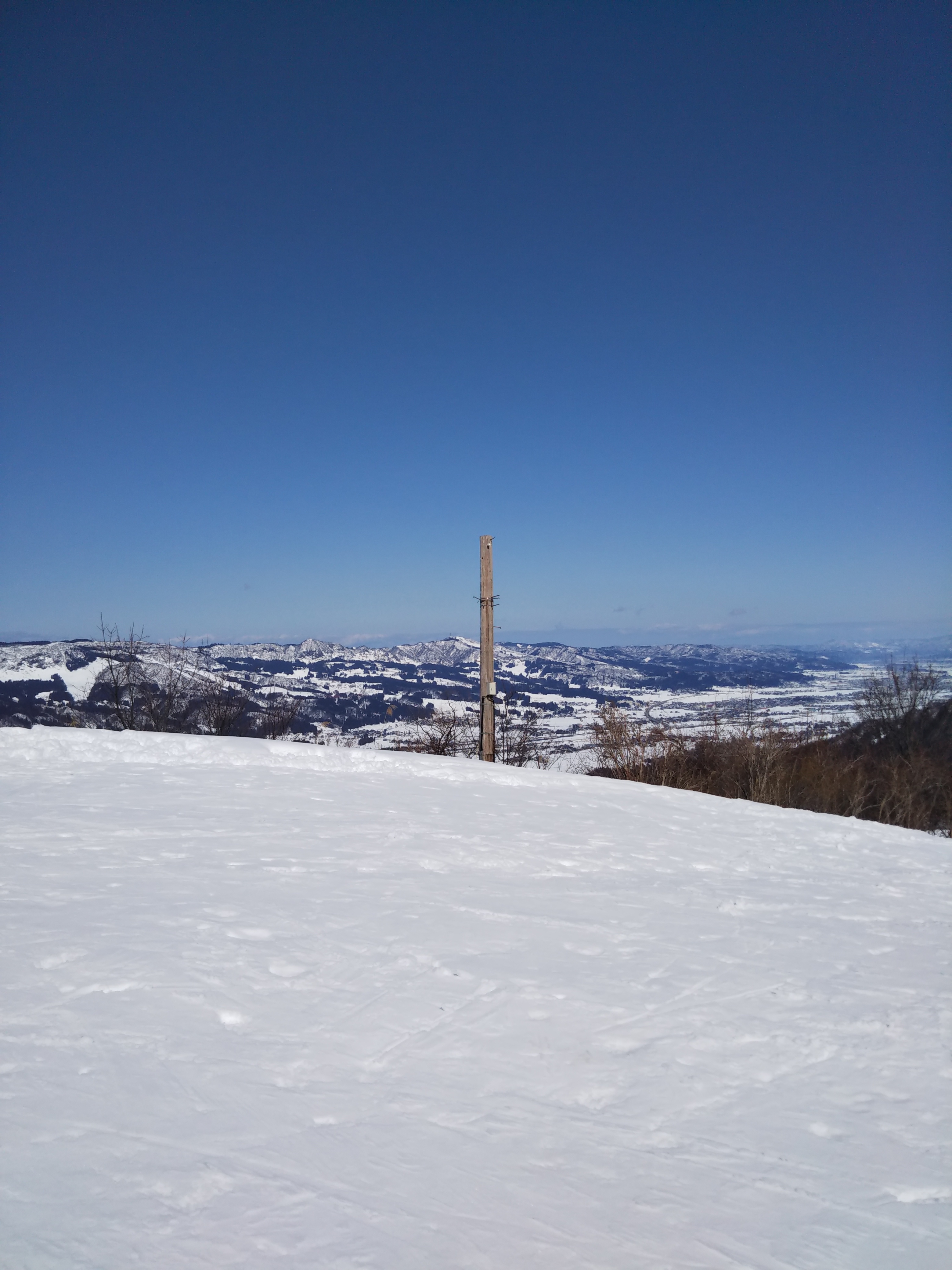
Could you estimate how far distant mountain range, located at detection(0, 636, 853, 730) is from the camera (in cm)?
1789

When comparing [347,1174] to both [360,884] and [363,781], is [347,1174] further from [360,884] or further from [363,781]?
[363,781]

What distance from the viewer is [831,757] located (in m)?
23.1

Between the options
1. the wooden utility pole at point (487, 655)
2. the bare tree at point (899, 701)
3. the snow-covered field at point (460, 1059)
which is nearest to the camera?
the snow-covered field at point (460, 1059)

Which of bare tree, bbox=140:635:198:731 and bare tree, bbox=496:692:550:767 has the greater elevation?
bare tree, bbox=140:635:198:731

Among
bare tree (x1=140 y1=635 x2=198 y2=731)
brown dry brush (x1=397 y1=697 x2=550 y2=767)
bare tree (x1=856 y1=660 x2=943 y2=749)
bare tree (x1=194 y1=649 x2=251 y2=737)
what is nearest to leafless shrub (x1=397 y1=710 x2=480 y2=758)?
brown dry brush (x1=397 y1=697 x2=550 y2=767)

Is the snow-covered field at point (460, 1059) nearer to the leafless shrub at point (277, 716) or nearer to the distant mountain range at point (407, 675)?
the distant mountain range at point (407, 675)

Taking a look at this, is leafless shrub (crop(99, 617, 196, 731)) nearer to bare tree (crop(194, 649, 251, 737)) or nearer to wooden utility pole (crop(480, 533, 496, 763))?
bare tree (crop(194, 649, 251, 737))

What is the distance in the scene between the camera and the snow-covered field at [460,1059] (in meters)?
2.12

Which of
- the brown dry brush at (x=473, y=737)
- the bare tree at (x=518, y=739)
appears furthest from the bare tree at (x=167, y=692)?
the bare tree at (x=518, y=739)

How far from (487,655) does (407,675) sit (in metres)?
22.7

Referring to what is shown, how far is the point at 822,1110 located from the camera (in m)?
2.79

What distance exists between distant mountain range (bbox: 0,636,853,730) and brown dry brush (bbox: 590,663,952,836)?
274cm

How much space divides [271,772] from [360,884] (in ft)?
14.2

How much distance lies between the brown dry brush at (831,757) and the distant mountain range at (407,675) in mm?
2737
